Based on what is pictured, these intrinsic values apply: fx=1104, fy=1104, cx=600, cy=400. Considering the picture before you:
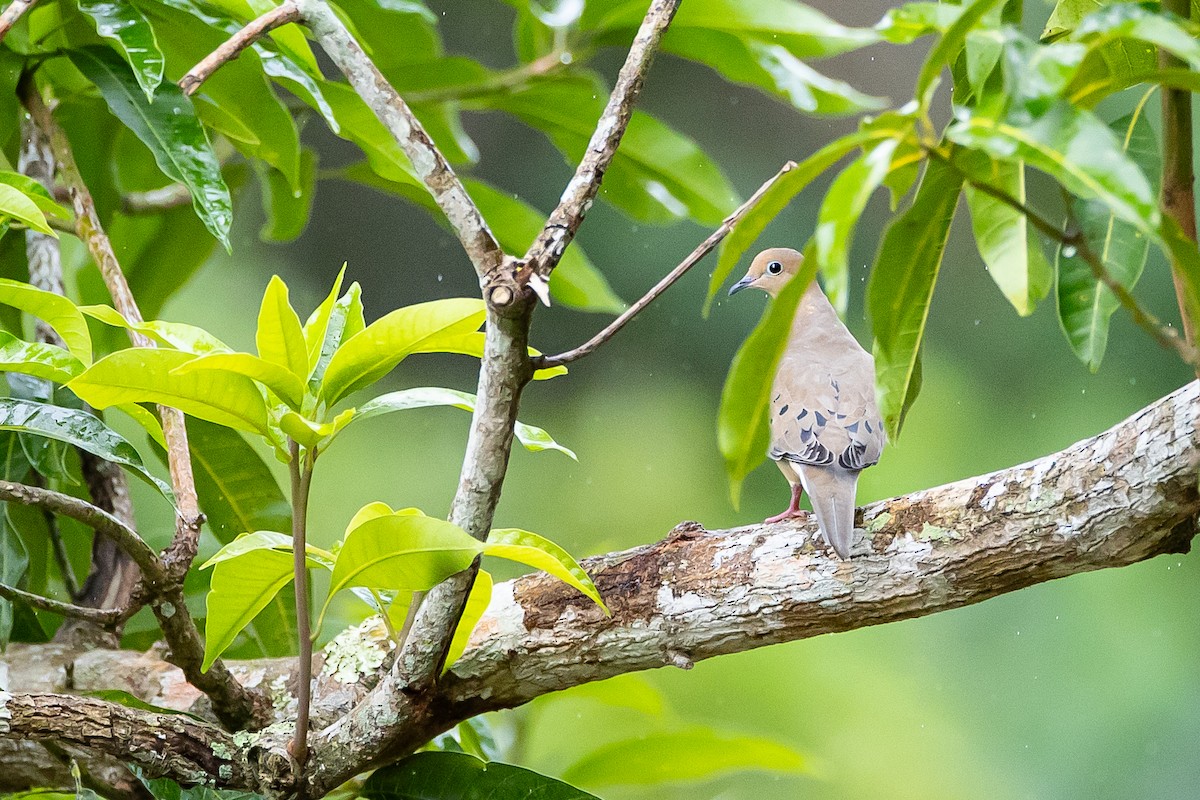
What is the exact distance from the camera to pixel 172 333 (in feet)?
2.32

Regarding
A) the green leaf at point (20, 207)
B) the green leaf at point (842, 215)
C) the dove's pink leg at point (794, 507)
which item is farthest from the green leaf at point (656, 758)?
the green leaf at point (842, 215)

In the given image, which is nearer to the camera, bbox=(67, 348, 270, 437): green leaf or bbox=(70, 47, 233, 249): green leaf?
bbox=(67, 348, 270, 437): green leaf

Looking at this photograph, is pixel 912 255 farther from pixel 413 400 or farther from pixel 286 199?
pixel 286 199

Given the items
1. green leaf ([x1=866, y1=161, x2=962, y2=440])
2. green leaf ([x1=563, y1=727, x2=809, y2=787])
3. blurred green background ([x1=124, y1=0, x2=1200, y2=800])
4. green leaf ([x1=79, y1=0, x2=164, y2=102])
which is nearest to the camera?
green leaf ([x1=866, y1=161, x2=962, y2=440])

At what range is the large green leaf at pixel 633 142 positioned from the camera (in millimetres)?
1350

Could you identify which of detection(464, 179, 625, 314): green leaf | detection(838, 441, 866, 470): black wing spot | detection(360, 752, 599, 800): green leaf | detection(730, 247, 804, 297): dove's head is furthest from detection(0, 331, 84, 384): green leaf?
detection(730, 247, 804, 297): dove's head

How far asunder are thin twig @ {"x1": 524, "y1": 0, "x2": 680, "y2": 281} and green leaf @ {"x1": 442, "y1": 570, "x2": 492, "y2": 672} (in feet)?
0.76

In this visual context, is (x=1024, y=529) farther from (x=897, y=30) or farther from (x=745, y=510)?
(x=745, y=510)

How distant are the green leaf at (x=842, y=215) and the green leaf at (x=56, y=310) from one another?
1.79 feet

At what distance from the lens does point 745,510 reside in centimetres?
294

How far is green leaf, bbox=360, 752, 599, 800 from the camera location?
78 cm

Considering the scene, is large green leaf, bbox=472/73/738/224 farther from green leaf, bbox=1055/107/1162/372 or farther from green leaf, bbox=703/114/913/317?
green leaf, bbox=703/114/913/317

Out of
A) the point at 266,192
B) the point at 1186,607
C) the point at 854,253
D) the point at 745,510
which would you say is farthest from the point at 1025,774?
the point at 266,192

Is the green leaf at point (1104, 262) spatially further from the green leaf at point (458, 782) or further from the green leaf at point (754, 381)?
the green leaf at point (458, 782)
